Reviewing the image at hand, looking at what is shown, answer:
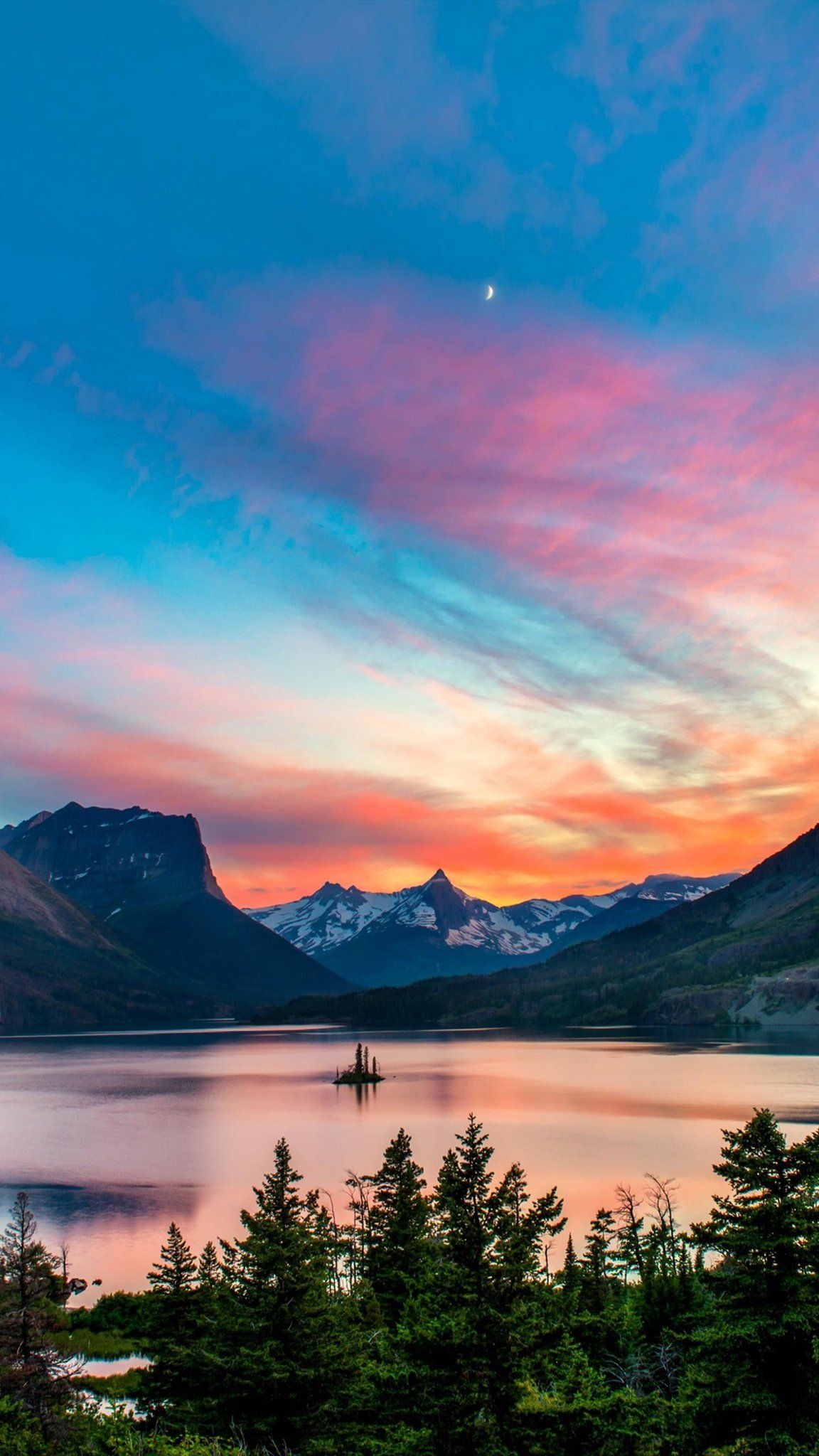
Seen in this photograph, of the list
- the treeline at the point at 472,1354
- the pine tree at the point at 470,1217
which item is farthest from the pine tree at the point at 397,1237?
the pine tree at the point at 470,1217

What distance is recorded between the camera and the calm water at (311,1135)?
80.2 metres

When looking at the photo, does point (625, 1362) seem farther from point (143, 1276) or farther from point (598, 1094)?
point (598, 1094)

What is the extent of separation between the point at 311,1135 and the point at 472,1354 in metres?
108

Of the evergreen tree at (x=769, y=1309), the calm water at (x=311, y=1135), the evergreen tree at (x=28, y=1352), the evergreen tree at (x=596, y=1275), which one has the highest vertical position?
the evergreen tree at (x=769, y=1309)

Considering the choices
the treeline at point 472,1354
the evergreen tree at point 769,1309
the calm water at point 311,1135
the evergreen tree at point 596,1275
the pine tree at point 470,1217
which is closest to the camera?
the evergreen tree at point 769,1309

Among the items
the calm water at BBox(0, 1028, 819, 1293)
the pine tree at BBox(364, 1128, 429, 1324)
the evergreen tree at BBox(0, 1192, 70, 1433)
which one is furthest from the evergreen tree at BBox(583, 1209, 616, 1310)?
the evergreen tree at BBox(0, 1192, 70, 1433)

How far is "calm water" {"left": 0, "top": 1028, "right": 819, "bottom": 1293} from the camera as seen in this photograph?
80.2 metres

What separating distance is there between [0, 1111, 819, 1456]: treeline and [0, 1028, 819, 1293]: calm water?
113 ft

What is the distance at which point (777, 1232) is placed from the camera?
2322cm

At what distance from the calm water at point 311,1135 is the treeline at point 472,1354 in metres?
34.5

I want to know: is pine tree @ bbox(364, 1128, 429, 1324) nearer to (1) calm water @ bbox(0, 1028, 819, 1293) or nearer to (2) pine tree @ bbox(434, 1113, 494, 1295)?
(2) pine tree @ bbox(434, 1113, 494, 1295)

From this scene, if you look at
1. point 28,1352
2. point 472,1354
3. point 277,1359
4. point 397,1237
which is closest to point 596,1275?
point 397,1237

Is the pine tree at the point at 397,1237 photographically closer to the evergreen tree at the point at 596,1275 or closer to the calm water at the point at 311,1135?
the evergreen tree at the point at 596,1275

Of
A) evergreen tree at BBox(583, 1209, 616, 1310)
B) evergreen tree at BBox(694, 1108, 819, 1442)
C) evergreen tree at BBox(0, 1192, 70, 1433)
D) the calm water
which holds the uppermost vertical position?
evergreen tree at BBox(694, 1108, 819, 1442)
